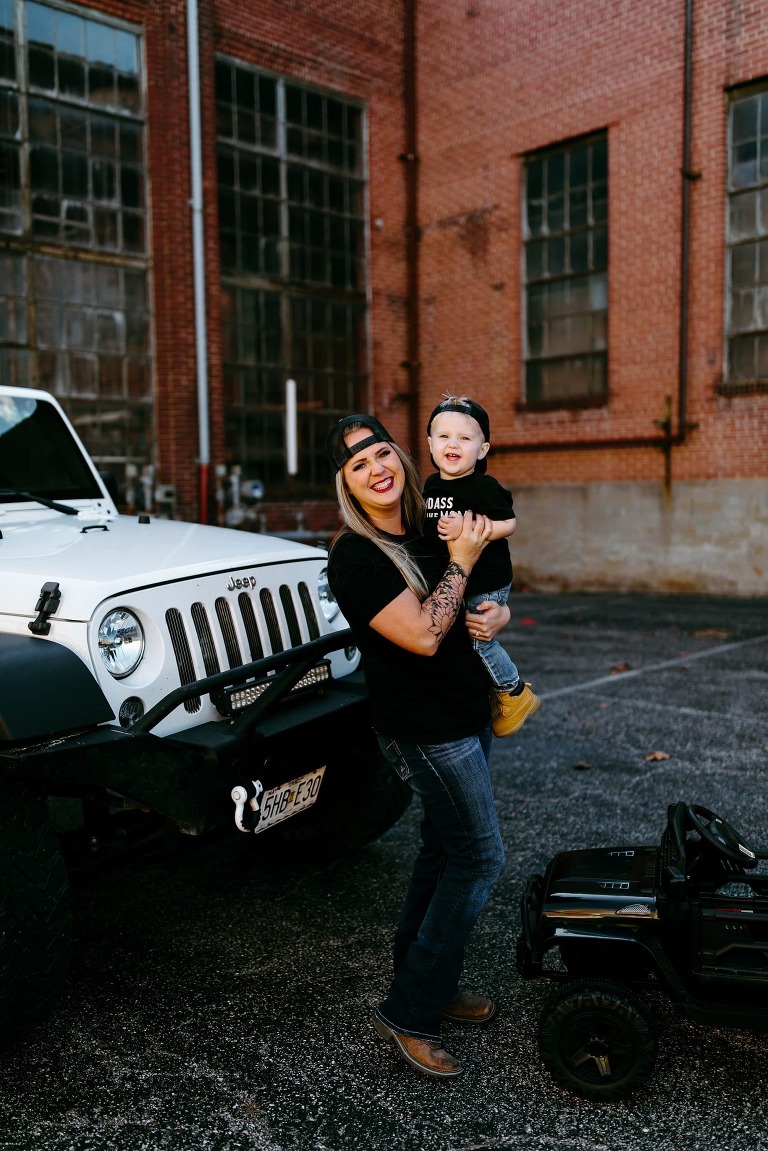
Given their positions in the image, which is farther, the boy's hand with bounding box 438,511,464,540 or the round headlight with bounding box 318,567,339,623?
the round headlight with bounding box 318,567,339,623

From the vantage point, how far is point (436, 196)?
1655 centimetres

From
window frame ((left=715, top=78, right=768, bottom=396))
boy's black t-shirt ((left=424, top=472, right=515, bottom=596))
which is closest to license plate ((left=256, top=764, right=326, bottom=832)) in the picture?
boy's black t-shirt ((left=424, top=472, right=515, bottom=596))

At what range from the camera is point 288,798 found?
133 inches

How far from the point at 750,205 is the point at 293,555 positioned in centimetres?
1142

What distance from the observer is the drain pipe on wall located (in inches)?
550

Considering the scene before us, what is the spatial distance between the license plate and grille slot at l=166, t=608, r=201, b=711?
39 centimetres

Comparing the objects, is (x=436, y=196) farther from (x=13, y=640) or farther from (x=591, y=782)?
(x=13, y=640)

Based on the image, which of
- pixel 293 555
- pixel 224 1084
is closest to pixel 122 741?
pixel 224 1084

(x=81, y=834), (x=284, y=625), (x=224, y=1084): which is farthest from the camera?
(x=284, y=625)

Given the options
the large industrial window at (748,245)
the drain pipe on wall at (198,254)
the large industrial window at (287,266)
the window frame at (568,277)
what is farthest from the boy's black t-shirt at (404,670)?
the large industrial window at (287,266)

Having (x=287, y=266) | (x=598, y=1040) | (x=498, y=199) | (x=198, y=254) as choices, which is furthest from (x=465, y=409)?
(x=498, y=199)

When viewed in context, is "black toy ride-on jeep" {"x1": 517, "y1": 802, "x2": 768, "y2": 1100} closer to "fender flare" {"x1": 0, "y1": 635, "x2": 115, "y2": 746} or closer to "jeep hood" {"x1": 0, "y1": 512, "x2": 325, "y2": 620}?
"fender flare" {"x1": 0, "y1": 635, "x2": 115, "y2": 746}

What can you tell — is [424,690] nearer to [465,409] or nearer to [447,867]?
[447,867]

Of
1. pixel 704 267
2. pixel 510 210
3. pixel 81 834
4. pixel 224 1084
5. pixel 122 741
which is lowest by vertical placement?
pixel 224 1084
